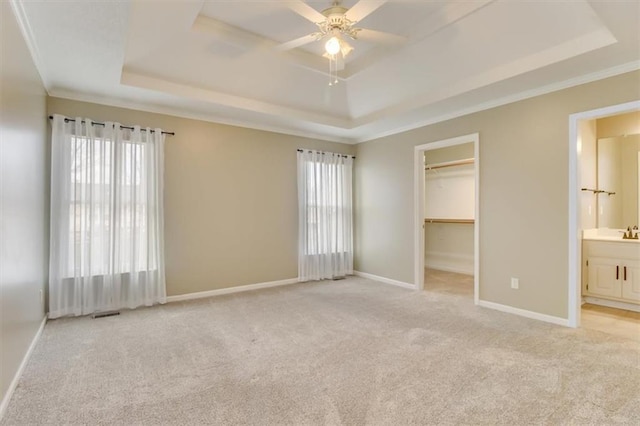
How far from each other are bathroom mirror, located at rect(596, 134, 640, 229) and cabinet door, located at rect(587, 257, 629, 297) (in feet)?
2.39

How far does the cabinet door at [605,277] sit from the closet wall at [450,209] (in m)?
2.21

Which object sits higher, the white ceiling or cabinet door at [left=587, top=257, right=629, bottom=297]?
Result: the white ceiling

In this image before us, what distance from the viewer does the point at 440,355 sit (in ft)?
8.48

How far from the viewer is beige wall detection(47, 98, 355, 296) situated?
13.8 ft

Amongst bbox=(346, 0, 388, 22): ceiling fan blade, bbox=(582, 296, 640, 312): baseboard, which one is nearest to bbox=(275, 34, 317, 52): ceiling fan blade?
bbox=(346, 0, 388, 22): ceiling fan blade

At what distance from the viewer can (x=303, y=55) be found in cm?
380

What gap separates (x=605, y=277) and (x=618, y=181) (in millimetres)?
1417

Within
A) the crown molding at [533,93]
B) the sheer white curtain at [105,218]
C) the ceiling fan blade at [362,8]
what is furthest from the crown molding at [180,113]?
the ceiling fan blade at [362,8]

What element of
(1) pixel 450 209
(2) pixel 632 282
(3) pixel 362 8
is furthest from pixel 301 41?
(1) pixel 450 209

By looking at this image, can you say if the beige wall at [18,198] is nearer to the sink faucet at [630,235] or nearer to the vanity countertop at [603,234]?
the vanity countertop at [603,234]

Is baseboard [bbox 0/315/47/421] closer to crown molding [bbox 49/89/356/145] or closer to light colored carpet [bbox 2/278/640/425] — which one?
light colored carpet [bbox 2/278/640/425]

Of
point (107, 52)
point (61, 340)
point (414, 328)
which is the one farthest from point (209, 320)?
point (107, 52)

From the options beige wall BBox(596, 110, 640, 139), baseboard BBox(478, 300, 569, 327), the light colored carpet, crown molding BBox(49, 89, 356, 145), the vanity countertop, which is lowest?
the light colored carpet

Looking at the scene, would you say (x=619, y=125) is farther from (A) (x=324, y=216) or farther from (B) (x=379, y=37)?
(A) (x=324, y=216)
